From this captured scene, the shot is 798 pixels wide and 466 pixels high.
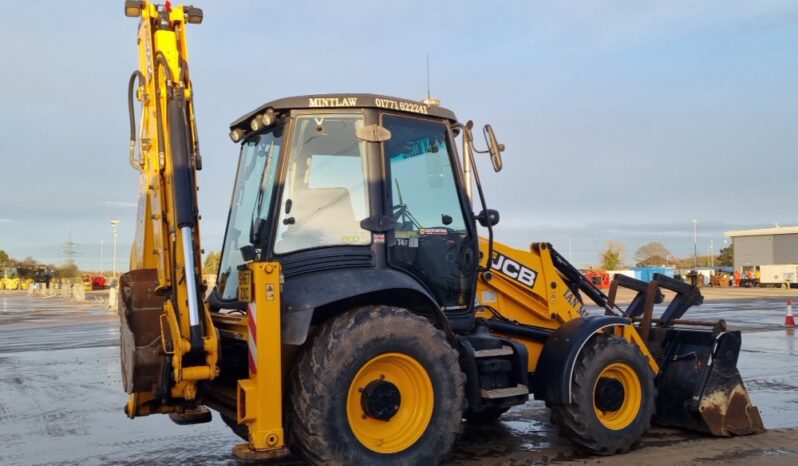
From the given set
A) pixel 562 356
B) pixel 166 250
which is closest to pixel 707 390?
pixel 562 356

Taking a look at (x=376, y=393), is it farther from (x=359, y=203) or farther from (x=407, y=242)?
(x=359, y=203)

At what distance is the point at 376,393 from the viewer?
4.76 meters

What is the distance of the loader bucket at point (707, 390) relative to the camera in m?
6.20

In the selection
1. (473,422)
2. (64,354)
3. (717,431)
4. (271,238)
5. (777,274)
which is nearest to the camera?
(271,238)

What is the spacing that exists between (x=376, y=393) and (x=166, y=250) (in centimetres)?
172

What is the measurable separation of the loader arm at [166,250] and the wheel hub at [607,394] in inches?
123

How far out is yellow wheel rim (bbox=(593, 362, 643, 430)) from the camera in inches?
229

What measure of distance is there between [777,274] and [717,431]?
62041 millimetres

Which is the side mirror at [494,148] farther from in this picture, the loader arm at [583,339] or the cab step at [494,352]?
the cab step at [494,352]

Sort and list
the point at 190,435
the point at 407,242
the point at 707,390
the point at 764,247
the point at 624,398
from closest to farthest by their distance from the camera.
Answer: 1. the point at 407,242
2. the point at 624,398
3. the point at 707,390
4. the point at 190,435
5. the point at 764,247

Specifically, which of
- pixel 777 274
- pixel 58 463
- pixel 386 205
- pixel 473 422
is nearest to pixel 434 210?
pixel 386 205

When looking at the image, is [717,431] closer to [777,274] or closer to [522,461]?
[522,461]

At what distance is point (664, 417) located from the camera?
6.53m

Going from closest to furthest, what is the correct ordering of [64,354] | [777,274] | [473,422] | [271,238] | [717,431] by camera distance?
[271,238], [717,431], [473,422], [64,354], [777,274]
